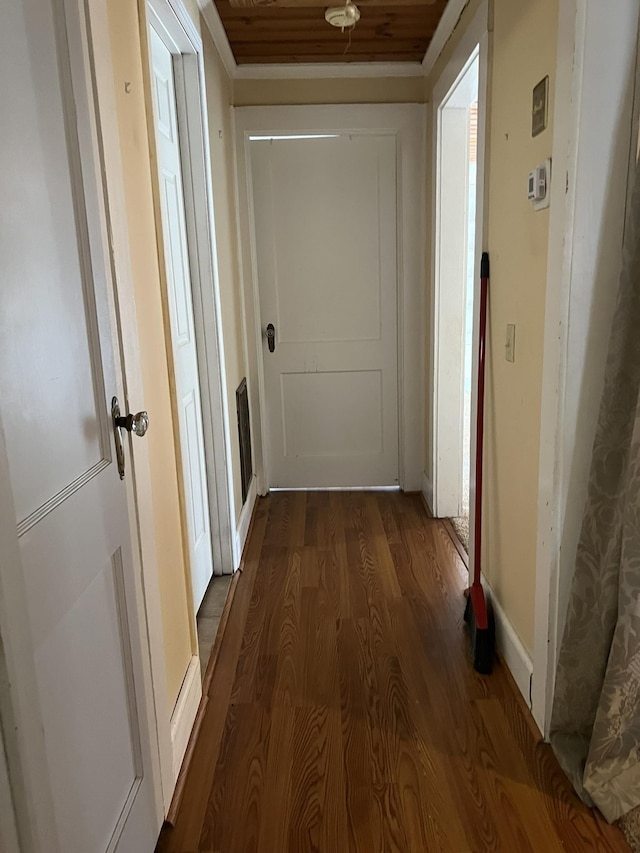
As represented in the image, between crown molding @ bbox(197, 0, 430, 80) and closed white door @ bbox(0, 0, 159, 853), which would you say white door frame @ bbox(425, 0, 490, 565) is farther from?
closed white door @ bbox(0, 0, 159, 853)

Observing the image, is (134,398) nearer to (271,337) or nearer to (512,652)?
(512,652)

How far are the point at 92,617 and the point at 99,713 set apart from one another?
178mm

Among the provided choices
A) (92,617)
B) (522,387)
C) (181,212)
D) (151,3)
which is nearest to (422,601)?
(522,387)

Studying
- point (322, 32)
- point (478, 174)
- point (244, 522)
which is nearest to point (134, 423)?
point (478, 174)

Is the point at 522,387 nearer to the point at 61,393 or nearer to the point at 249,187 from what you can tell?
the point at 61,393

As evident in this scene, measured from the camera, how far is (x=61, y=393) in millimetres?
965

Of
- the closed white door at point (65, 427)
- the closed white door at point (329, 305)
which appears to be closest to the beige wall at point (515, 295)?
the closed white door at point (65, 427)

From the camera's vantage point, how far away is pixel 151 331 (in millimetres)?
1515

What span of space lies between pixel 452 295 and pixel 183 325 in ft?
4.67

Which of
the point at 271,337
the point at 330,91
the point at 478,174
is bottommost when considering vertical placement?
the point at 271,337

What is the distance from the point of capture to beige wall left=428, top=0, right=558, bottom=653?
1.62 m

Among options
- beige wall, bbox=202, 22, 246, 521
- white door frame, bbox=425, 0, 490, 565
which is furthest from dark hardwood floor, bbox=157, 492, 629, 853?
beige wall, bbox=202, 22, 246, 521

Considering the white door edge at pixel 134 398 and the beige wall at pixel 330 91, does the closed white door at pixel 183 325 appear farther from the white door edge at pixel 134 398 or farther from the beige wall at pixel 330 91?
the beige wall at pixel 330 91

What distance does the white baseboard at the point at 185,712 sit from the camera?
5.25 ft
